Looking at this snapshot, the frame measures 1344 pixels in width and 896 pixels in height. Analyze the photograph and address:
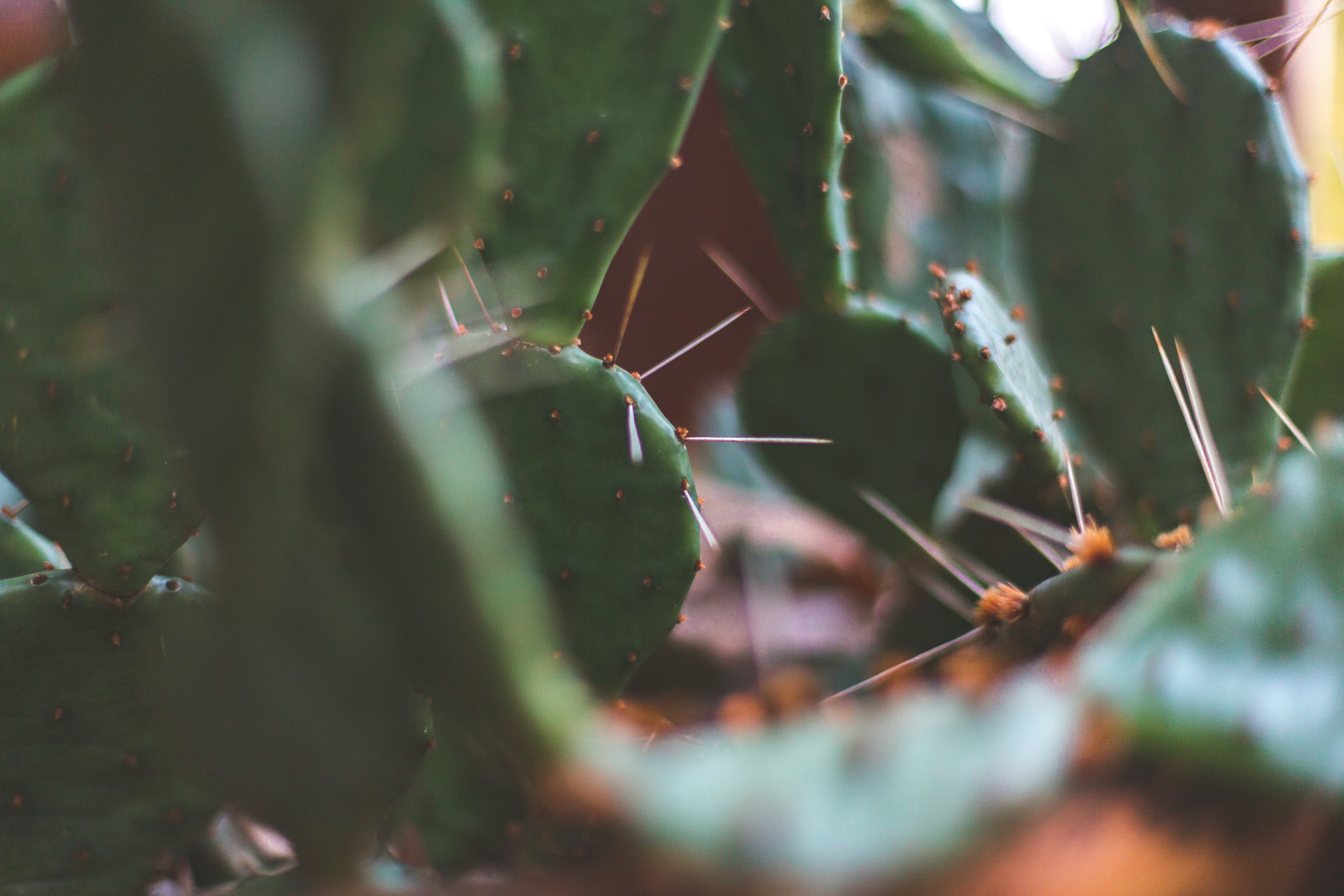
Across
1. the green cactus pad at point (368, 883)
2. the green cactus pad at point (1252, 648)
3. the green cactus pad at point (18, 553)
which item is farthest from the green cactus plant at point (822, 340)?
the green cactus pad at point (18, 553)

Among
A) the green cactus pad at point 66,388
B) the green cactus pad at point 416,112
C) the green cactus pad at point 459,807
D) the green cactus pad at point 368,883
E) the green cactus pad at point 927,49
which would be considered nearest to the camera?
the green cactus pad at point 416,112

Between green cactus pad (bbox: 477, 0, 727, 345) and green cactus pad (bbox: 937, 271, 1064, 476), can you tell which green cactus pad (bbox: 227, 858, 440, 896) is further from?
green cactus pad (bbox: 937, 271, 1064, 476)

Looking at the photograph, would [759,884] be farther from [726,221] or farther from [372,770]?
[726,221]

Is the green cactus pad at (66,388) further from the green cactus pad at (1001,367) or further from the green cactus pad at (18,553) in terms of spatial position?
the green cactus pad at (1001,367)

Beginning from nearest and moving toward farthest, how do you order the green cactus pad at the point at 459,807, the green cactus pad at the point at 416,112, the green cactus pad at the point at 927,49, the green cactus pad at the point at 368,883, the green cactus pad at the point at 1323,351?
the green cactus pad at the point at 416,112, the green cactus pad at the point at 368,883, the green cactus pad at the point at 459,807, the green cactus pad at the point at 1323,351, the green cactus pad at the point at 927,49

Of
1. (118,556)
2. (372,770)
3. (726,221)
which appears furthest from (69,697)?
(726,221)


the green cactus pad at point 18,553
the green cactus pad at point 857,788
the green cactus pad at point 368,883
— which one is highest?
the green cactus pad at point 857,788
